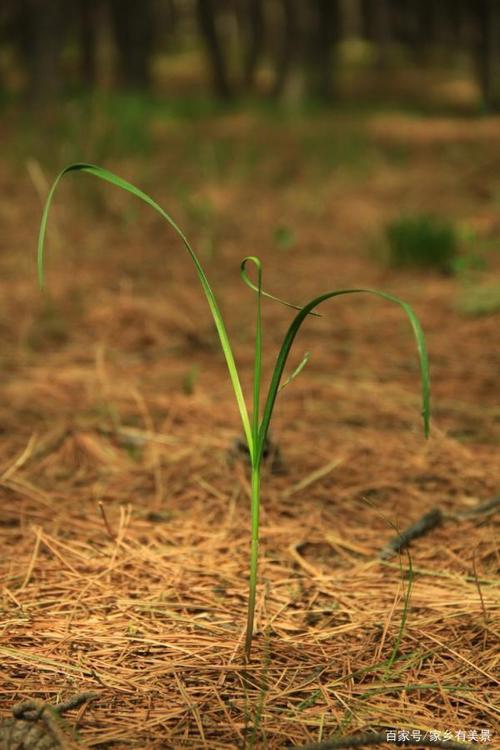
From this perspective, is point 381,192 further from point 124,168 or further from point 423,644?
point 423,644

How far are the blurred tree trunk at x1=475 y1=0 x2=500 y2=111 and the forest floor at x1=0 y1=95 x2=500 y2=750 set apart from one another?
761 centimetres

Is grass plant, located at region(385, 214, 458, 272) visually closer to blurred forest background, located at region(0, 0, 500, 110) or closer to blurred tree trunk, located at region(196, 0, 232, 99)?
blurred forest background, located at region(0, 0, 500, 110)

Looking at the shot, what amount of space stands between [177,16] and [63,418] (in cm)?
3430

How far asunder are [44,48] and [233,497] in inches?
269

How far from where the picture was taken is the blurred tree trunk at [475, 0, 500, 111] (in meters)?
10.5

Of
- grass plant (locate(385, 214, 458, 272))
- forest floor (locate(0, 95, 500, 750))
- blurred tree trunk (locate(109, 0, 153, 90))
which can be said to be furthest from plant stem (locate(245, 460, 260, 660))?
blurred tree trunk (locate(109, 0, 153, 90))

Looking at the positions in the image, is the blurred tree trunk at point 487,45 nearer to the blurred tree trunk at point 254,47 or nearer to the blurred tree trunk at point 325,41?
the blurred tree trunk at point 325,41

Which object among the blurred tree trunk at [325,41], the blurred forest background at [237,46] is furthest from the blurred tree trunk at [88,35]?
the blurred tree trunk at [325,41]

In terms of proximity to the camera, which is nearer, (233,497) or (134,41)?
(233,497)

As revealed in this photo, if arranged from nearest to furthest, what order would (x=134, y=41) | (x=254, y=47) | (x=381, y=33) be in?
1. (x=134, y=41)
2. (x=254, y=47)
3. (x=381, y=33)

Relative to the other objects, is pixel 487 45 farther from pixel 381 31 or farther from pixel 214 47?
pixel 381 31

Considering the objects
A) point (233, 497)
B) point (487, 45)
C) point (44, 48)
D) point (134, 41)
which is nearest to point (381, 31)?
point (134, 41)

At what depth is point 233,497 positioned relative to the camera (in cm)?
154

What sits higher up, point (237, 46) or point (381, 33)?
point (381, 33)
